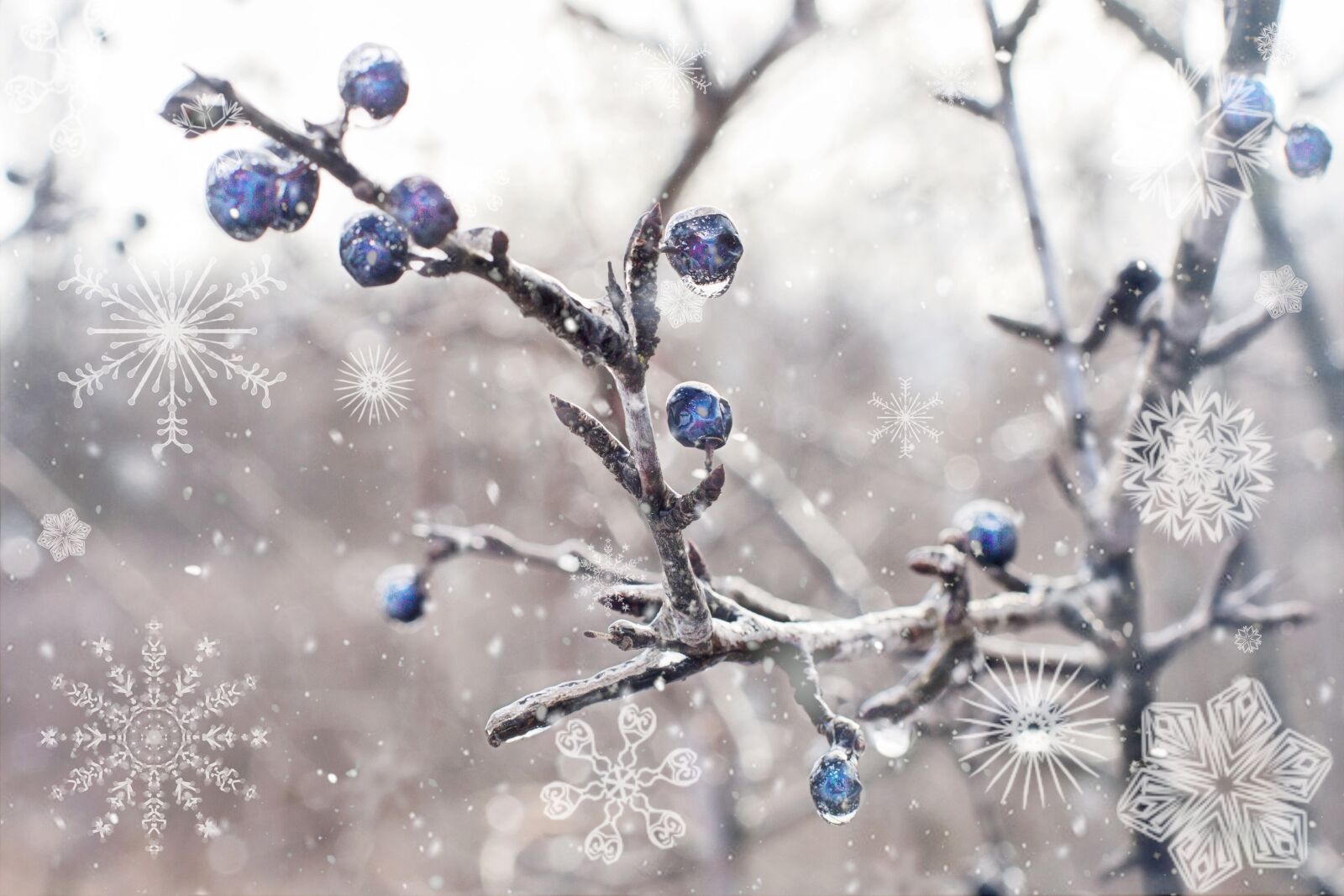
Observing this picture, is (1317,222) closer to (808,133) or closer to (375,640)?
(808,133)

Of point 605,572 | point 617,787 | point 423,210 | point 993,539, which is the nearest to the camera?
point 423,210

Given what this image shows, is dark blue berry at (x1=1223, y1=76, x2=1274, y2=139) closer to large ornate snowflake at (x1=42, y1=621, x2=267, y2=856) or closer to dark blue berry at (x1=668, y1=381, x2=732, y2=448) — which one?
dark blue berry at (x1=668, y1=381, x2=732, y2=448)

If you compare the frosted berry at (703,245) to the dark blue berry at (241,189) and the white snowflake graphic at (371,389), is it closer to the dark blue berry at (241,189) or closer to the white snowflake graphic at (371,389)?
the dark blue berry at (241,189)

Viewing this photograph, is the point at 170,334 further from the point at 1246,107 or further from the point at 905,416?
the point at 1246,107

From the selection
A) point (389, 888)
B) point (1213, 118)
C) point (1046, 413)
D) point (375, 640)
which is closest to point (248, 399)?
point (375, 640)

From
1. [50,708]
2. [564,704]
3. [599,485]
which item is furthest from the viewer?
[599,485]

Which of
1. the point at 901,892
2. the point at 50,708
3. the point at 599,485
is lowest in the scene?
the point at 901,892

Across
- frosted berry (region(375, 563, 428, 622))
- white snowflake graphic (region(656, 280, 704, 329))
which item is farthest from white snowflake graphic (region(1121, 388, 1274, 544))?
frosted berry (region(375, 563, 428, 622))

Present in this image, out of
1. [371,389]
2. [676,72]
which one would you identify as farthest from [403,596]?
[676,72]
